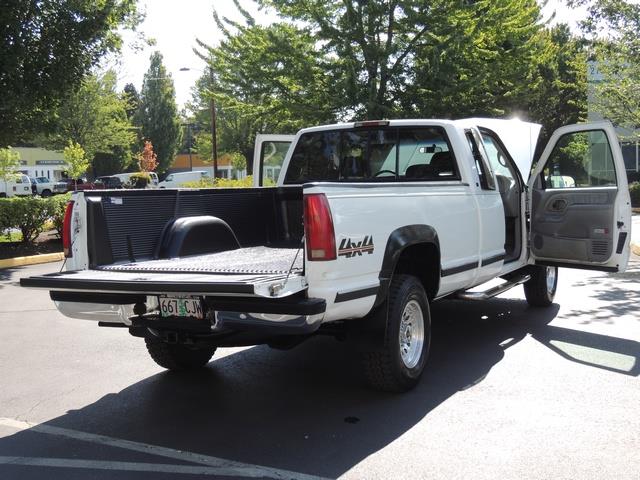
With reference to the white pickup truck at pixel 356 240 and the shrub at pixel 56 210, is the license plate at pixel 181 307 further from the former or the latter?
the shrub at pixel 56 210

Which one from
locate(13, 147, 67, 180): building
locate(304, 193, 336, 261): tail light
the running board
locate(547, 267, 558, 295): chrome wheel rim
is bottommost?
locate(547, 267, 558, 295): chrome wheel rim

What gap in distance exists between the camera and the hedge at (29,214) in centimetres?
1355

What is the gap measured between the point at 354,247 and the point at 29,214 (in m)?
12.0

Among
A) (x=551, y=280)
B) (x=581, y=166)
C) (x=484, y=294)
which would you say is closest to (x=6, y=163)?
(x=551, y=280)

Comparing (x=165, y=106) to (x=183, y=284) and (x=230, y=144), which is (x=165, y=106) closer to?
(x=230, y=144)

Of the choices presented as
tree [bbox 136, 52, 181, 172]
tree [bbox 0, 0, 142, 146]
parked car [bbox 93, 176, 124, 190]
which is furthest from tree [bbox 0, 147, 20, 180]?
tree [bbox 136, 52, 181, 172]

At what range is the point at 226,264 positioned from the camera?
15.4 ft

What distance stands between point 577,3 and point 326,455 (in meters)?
12.0

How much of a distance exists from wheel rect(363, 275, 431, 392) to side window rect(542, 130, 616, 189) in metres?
2.97

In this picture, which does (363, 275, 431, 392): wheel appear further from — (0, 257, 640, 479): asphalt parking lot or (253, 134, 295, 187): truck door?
(253, 134, 295, 187): truck door

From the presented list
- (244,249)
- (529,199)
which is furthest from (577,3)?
(244,249)

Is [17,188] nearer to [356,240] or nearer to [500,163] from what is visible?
[500,163]

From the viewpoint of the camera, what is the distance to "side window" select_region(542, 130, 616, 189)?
22.2 ft

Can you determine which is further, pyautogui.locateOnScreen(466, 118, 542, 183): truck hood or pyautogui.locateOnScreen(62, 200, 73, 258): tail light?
pyautogui.locateOnScreen(466, 118, 542, 183): truck hood
